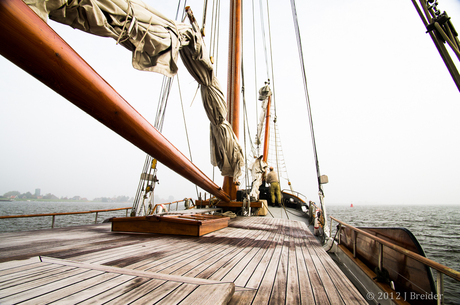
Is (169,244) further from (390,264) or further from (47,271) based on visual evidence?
(390,264)

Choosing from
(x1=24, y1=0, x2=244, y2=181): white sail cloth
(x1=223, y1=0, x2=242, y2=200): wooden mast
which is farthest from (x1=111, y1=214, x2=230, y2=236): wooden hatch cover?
(x1=223, y1=0, x2=242, y2=200): wooden mast

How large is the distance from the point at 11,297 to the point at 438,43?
356 cm

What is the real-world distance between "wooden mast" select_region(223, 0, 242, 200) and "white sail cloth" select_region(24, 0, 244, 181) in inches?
116

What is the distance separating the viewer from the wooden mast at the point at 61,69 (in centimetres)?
93

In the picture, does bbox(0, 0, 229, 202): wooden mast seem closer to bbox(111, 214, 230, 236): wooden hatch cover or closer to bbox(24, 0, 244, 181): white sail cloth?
bbox(24, 0, 244, 181): white sail cloth

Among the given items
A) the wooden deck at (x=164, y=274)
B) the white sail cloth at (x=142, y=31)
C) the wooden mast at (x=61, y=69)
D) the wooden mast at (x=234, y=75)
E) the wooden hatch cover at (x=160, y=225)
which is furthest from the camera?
the wooden mast at (x=234, y=75)

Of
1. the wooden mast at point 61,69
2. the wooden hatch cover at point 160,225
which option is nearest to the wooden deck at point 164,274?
the wooden hatch cover at point 160,225

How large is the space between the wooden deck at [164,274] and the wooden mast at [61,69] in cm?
102

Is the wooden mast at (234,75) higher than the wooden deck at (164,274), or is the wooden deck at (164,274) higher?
the wooden mast at (234,75)

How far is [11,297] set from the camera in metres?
0.94

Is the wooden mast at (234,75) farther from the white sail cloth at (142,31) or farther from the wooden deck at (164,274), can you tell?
the wooden deck at (164,274)

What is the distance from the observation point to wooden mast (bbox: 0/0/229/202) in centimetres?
93

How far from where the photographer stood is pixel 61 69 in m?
1.13

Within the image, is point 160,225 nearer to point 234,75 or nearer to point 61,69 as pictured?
point 61,69
